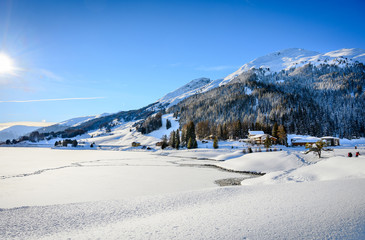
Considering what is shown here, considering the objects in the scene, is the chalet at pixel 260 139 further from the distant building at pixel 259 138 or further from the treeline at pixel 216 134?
the treeline at pixel 216 134

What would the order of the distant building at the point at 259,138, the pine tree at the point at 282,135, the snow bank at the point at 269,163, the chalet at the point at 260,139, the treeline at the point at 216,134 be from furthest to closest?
the distant building at the point at 259,138 → the treeline at the point at 216,134 → the chalet at the point at 260,139 → the pine tree at the point at 282,135 → the snow bank at the point at 269,163

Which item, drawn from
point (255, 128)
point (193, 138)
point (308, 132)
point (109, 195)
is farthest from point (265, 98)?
point (109, 195)

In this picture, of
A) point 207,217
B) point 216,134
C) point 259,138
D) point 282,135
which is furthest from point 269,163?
point 216,134

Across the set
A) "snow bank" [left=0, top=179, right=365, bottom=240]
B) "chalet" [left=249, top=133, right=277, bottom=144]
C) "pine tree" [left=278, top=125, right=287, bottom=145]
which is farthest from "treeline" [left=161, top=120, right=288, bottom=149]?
"snow bank" [left=0, top=179, right=365, bottom=240]

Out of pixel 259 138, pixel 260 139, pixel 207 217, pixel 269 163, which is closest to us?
pixel 207 217

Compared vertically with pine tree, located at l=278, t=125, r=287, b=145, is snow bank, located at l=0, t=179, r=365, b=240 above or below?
above

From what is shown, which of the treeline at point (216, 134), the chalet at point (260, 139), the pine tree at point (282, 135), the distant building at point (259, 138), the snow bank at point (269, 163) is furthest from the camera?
the distant building at point (259, 138)

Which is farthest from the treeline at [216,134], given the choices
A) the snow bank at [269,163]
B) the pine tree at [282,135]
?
the snow bank at [269,163]

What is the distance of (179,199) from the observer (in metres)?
12.9

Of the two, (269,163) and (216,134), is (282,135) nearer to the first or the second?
(216,134)

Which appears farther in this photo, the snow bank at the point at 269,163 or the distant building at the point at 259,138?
the distant building at the point at 259,138

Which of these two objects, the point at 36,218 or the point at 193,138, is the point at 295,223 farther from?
the point at 193,138

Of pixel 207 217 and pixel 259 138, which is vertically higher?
pixel 207 217

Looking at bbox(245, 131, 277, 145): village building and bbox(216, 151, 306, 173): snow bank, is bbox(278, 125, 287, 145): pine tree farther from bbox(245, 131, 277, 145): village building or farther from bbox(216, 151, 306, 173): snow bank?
bbox(216, 151, 306, 173): snow bank
